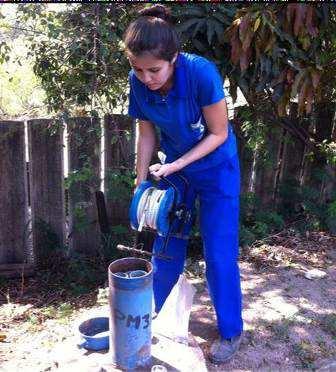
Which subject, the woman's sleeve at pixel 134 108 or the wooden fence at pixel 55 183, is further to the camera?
the wooden fence at pixel 55 183

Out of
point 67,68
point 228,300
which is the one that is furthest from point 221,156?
point 67,68

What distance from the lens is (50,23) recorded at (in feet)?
12.3

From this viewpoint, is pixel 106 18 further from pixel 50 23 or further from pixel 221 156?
pixel 221 156

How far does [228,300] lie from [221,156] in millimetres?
867

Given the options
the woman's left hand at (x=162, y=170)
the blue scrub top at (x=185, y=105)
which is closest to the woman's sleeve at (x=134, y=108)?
the blue scrub top at (x=185, y=105)

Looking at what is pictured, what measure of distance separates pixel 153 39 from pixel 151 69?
0.15 m

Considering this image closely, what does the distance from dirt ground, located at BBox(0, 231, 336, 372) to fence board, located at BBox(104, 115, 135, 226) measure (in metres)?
0.87

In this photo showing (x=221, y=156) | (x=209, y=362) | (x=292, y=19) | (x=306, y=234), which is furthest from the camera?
(x=306, y=234)

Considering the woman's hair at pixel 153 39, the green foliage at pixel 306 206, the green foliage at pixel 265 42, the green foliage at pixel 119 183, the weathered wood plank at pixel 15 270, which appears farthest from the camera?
the green foliage at pixel 306 206

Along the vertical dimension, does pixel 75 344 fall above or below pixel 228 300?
below

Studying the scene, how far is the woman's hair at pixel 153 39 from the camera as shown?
7.80 ft

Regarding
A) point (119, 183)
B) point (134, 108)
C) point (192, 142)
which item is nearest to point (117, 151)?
point (119, 183)

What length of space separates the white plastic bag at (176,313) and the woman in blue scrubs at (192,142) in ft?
0.52

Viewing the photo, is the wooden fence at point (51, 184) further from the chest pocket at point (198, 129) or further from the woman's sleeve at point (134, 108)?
the chest pocket at point (198, 129)
